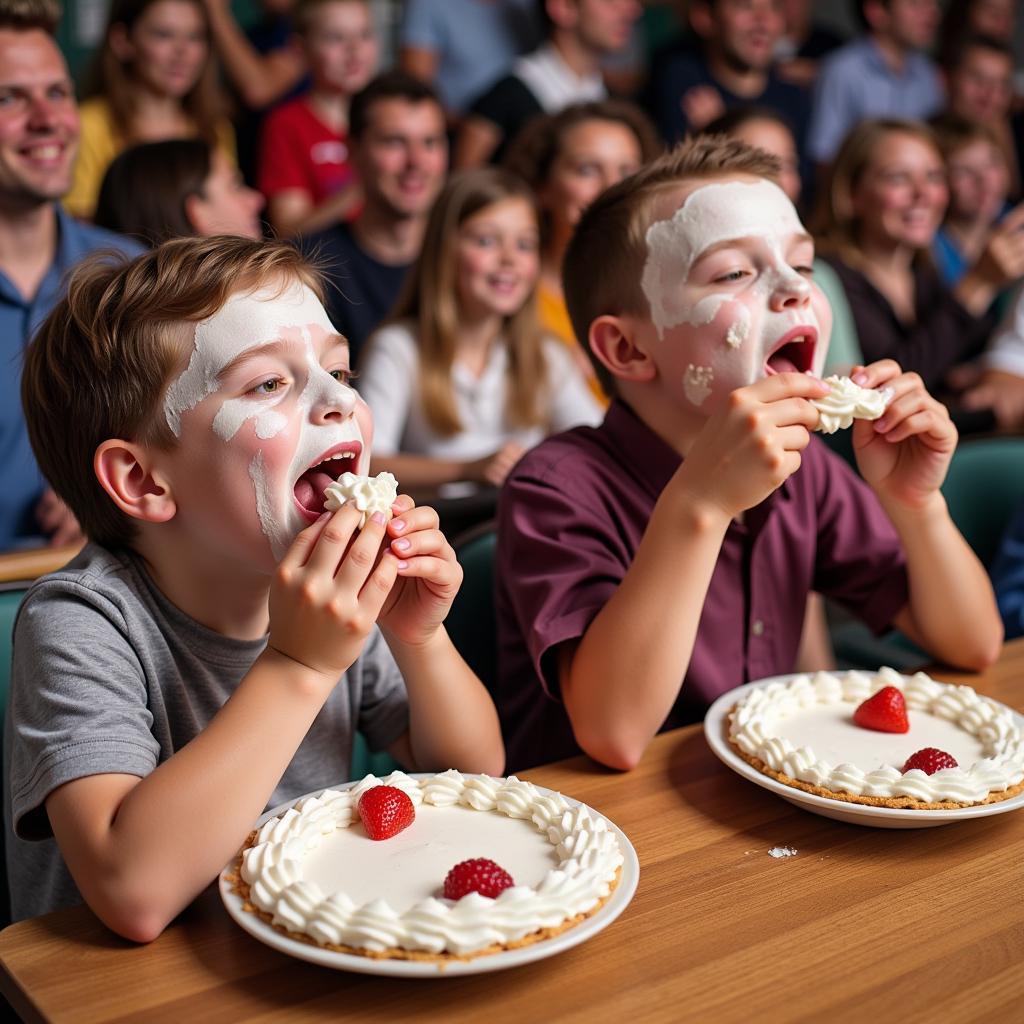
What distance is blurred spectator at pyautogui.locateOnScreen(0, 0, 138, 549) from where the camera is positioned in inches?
101

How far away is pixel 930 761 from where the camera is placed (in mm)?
1186

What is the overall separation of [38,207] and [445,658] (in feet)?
6.38

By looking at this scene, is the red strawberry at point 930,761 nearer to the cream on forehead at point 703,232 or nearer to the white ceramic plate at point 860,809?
the white ceramic plate at point 860,809

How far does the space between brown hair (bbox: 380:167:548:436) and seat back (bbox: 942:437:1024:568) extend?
1209mm

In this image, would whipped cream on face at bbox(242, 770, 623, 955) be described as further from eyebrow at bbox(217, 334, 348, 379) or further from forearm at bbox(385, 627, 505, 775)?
eyebrow at bbox(217, 334, 348, 379)

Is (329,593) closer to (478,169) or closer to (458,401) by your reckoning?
(458,401)

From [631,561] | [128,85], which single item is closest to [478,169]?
[128,85]

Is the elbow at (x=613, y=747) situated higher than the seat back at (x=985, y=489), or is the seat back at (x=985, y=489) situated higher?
the elbow at (x=613, y=747)

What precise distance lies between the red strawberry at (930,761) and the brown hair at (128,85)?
3447 millimetres

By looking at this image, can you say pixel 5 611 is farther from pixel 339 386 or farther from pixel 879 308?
pixel 879 308

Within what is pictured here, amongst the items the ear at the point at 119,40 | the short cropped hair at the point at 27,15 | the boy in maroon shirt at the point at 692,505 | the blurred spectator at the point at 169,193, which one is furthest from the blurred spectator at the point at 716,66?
the boy in maroon shirt at the point at 692,505

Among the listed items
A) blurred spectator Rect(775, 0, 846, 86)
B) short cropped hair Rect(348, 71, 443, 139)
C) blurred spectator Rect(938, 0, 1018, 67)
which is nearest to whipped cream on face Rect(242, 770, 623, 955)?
short cropped hair Rect(348, 71, 443, 139)

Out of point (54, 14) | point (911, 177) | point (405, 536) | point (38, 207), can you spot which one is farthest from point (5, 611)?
point (911, 177)

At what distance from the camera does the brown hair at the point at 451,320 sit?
3156mm
